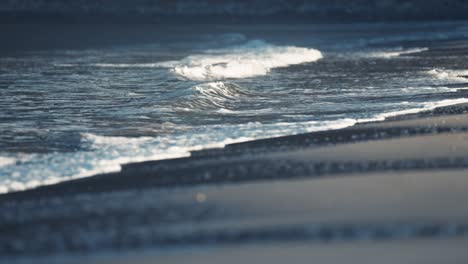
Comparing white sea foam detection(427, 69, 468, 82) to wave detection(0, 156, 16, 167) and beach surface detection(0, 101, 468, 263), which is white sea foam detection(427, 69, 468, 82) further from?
wave detection(0, 156, 16, 167)

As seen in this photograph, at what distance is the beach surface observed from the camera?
541 centimetres

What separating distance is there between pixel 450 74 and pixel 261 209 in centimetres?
1209

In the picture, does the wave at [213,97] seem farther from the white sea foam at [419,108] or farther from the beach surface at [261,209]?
the beach surface at [261,209]

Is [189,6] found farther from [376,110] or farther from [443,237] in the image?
[443,237]

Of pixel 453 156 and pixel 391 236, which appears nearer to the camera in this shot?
pixel 391 236

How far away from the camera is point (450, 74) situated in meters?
17.7

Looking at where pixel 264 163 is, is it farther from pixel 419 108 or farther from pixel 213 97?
pixel 213 97

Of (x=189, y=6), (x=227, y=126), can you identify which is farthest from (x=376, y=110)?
(x=189, y=6)

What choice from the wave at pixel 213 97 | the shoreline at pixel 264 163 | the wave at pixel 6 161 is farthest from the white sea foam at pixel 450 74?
the wave at pixel 6 161

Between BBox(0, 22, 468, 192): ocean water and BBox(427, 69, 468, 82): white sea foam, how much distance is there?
Result: 3 cm

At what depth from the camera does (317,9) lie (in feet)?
205

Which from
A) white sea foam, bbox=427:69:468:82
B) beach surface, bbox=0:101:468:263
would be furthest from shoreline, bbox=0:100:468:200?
white sea foam, bbox=427:69:468:82

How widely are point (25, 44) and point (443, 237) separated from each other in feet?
113

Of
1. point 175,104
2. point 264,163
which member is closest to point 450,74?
point 175,104
